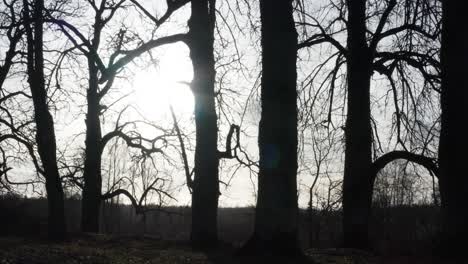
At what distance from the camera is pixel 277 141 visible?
751 centimetres

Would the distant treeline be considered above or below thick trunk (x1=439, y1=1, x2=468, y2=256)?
below

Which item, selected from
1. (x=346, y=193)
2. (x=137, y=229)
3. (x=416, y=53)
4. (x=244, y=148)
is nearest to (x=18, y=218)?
(x=244, y=148)

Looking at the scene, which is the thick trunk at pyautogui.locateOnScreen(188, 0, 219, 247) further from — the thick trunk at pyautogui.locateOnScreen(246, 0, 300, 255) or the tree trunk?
the tree trunk

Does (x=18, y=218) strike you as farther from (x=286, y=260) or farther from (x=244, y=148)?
(x=286, y=260)

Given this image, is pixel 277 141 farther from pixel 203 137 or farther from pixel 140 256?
pixel 203 137

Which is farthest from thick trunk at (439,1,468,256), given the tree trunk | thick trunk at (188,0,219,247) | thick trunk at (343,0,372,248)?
the tree trunk

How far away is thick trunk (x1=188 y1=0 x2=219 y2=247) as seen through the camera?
10.4m

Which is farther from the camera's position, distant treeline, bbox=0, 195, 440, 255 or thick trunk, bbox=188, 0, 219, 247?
distant treeline, bbox=0, 195, 440, 255

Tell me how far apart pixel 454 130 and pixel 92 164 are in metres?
13.1

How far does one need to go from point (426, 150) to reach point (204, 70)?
17.6 feet

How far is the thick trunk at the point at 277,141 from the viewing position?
7309 millimetres

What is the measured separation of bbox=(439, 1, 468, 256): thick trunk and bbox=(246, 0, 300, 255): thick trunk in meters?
2.95

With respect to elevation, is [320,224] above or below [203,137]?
below

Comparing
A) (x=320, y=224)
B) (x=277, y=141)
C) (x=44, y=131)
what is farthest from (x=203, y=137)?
(x=320, y=224)
